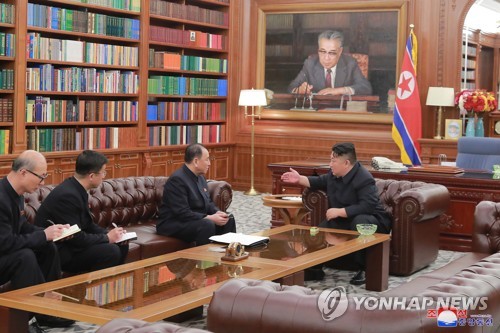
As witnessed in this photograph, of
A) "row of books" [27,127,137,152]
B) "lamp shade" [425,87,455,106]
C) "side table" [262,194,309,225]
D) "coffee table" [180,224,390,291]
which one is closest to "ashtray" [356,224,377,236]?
"coffee table" [180,224,390,291]

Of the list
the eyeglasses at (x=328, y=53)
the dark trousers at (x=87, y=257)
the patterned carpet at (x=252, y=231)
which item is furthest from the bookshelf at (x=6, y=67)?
the eyeglasses at (x=328, y=53)

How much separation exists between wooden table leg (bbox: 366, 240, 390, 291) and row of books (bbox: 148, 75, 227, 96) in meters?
5.53

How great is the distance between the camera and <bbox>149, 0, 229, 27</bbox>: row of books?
10906 millimetres

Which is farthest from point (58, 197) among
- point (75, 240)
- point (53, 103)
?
point (53, 103)

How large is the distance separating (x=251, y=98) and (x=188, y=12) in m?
1.53

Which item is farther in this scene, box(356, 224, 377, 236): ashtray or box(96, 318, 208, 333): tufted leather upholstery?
box(356, 224, 377, 236): ashtray

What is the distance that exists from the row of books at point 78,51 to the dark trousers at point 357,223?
4.26 meters

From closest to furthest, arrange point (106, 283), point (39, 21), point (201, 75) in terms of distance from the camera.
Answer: point (106, 283), point (39, 21), point (201, 75)

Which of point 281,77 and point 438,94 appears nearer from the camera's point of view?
point 438,94

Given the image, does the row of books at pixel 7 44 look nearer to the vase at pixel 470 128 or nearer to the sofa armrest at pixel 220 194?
the sofa armrest at pixel 220 194

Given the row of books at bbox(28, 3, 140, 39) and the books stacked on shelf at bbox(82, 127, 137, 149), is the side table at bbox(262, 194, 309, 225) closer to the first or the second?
the books stacked on shelf at bbox(82, 127, 137, 149)

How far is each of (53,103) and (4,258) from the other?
200 inches

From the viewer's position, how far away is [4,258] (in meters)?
4.54

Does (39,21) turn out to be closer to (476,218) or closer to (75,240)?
(75,240)
